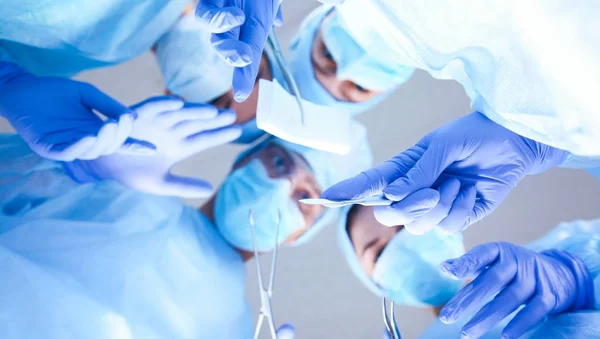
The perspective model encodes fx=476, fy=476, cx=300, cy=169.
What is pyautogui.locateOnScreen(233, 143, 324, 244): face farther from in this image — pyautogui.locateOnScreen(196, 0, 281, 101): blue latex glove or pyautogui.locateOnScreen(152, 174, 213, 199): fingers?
pyautogui.locateOnScreen(196, 0, 281, 101): blue latex glove

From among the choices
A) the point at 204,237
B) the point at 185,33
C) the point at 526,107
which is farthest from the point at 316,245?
the point at 526,107

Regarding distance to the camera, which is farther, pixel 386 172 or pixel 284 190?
pixel 284 190

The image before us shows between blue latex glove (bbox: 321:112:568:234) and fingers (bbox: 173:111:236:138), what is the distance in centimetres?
41

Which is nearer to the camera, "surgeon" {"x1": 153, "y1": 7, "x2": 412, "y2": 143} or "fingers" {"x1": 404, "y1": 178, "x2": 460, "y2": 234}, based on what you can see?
"fingers" {"x1": 404, "y1": 178, "x2": 460, "y2": 234}

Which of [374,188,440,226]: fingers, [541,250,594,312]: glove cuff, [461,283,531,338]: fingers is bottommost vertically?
[461,283,531,338]: fingers

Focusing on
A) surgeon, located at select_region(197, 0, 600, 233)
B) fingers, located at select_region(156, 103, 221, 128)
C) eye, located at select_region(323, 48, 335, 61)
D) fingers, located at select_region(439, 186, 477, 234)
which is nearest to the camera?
surgeon, located at select_region(197, 0, 600, 233)

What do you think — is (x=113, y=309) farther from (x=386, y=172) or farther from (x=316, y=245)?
(x=316, y=245)

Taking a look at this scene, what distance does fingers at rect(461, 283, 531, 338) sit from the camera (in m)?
0.77

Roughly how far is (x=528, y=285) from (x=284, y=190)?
0.57m

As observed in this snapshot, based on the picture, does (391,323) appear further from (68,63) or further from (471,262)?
(68,63)

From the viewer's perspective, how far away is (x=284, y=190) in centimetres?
116

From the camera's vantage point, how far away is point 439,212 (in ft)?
2.27

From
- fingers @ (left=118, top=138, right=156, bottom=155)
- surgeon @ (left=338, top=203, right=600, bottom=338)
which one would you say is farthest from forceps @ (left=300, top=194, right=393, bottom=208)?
fingers @ (left=118, top=138, right=156, bottom=155)

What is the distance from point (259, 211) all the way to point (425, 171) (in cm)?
55
